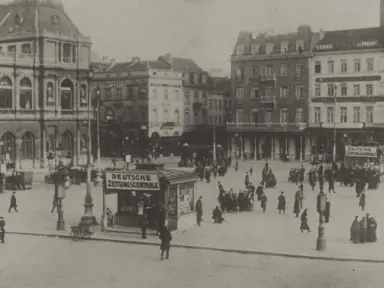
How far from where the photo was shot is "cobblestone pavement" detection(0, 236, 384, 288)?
52.7ft

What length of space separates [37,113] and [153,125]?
1177cm

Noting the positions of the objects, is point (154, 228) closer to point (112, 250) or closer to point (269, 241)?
point (112, 250)

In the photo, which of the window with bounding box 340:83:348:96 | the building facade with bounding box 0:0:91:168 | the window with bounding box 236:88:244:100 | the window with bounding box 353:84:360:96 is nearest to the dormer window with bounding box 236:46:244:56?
the window with bounding box 236:88:244:100

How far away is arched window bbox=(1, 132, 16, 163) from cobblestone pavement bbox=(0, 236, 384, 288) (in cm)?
3047

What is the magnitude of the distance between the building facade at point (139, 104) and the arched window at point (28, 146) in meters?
8.81

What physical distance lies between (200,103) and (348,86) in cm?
1621

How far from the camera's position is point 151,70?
59719mm

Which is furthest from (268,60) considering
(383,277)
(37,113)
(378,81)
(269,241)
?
(383,277)

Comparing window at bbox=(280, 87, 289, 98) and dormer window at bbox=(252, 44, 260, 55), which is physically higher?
dormer window at bbox=(252, 44, 260, 55)

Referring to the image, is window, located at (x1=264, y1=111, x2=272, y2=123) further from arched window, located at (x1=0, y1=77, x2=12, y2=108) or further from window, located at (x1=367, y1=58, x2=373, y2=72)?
arched window, located at (x1=0, y1=77, x2=12, y2=108)

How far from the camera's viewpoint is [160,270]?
57.7ft

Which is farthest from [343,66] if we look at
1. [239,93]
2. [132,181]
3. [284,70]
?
[132,181]

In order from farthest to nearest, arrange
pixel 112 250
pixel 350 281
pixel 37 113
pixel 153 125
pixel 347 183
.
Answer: pixel 153 125, pixel 37 113, pixel 347 183, pixel 112 250, pixel 350 281

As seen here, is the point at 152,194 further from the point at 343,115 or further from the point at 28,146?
the point at 343,115
